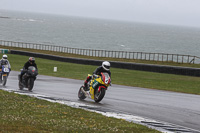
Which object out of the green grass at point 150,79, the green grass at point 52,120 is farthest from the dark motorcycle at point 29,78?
the green grass at point 150,79

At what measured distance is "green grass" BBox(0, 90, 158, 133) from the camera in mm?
8773

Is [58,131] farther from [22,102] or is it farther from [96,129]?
[22,102]

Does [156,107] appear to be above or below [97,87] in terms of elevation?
below

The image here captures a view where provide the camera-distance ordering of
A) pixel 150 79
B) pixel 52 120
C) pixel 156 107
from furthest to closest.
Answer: pixel 150 79, pixel 156 107, pixel 52 120

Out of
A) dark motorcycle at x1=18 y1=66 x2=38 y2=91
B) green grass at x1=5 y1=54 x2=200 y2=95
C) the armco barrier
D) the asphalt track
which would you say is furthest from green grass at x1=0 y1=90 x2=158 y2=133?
the armco barrier

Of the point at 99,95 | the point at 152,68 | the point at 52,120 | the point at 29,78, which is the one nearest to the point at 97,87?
the point at 99,95

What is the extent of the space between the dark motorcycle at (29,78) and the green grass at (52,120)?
14.2 ft

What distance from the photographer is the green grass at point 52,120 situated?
28.8 ft

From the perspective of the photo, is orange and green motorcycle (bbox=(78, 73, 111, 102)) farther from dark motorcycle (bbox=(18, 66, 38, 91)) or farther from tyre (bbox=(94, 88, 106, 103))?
dark motorcycle (bbox=(18, 66, 38, 91))

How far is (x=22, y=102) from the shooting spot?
13.6 meters

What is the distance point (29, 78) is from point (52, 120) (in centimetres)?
861

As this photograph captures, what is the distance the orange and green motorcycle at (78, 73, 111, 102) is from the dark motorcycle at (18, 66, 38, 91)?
318 cm

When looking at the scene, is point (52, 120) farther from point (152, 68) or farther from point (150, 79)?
point (152, 68)

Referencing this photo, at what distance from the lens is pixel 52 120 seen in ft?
33.0
